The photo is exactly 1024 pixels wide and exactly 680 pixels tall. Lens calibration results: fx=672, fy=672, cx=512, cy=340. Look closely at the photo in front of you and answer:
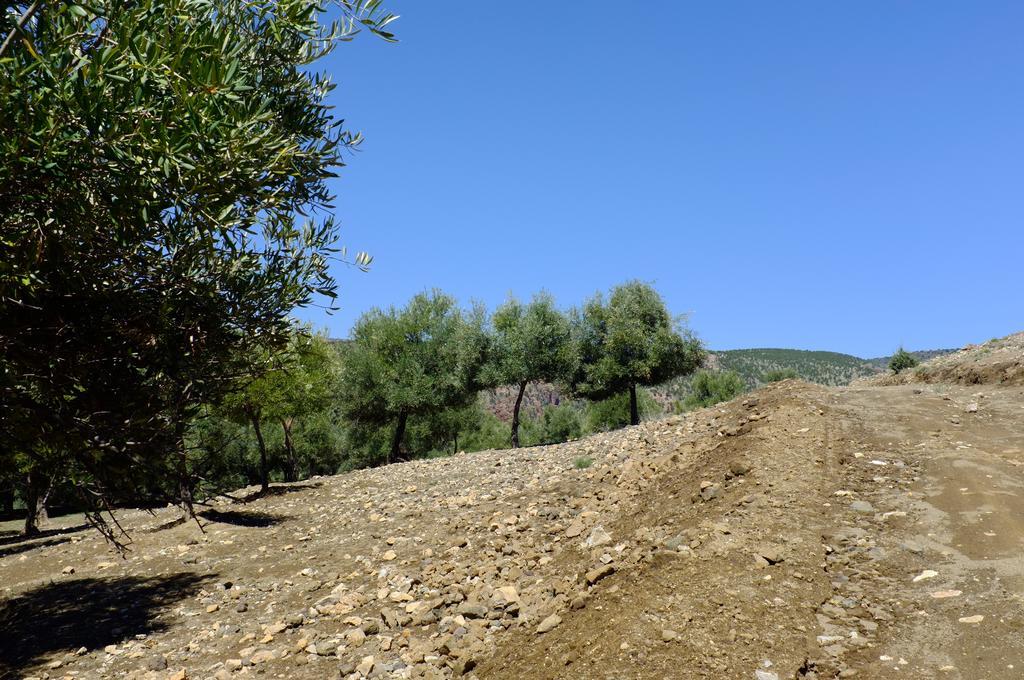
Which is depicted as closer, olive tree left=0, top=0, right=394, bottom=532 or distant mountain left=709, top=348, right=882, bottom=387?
olive tree left=0, top=0, right=394, bottom=532

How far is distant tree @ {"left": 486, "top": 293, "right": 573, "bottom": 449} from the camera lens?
136ft

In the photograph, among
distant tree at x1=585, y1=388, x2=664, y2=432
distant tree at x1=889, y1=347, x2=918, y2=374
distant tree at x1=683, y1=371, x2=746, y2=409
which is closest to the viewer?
distant tree at x1=889, y1=347, x2=918, y2=374

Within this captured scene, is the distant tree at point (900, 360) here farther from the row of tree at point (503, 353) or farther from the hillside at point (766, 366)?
the hillside at point (766, 366)

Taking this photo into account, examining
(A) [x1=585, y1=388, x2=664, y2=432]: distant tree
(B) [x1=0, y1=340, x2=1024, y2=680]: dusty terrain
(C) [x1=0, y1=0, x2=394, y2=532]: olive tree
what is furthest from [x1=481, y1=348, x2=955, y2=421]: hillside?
(C) [x1=0, y1=0, x2=394, y2=532]: olive tree

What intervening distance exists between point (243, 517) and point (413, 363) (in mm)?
20631

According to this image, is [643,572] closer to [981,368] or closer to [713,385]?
[981,368]

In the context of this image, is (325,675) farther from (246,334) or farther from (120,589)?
(120,589)

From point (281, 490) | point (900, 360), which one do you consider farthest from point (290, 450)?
point (900, 360)

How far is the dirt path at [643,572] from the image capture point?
7.46 m

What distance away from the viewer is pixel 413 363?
41438 millimetres

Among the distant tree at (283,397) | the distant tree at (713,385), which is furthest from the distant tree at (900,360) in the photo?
the distant tree at (713,385)

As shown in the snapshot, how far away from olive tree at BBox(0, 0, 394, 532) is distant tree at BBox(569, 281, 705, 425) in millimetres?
34073

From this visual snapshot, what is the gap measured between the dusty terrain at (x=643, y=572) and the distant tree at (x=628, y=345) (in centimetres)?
2446

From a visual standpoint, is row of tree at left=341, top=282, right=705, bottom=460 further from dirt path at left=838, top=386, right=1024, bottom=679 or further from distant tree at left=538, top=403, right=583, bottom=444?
distant tree at left=538, top=403, right=583, bottom=444
